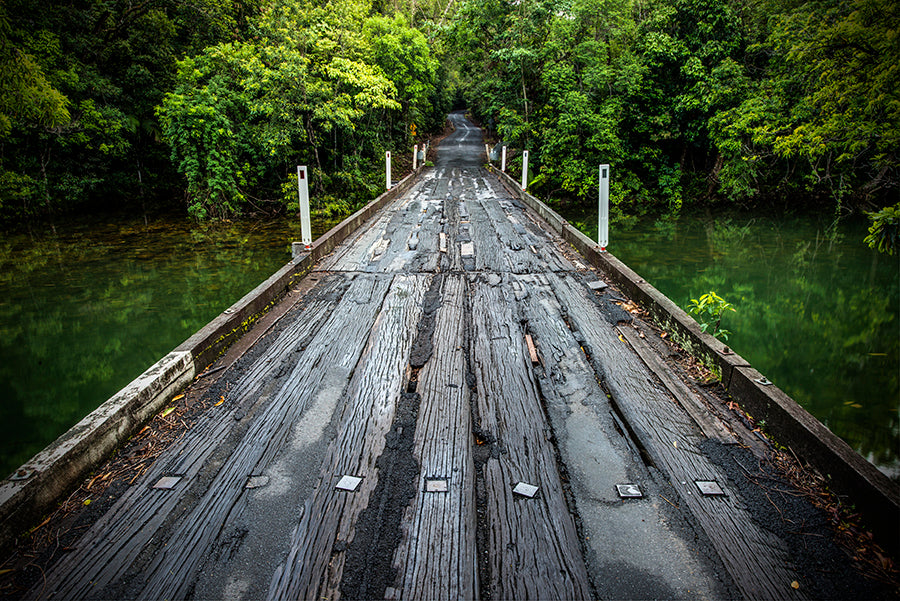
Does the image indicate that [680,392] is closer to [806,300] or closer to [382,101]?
[806,300]

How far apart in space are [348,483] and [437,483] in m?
0.51

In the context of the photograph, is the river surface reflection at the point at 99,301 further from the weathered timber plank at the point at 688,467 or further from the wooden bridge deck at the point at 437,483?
the weathered timber plank at the point at 688,467

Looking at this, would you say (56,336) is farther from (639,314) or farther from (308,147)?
(308,147)

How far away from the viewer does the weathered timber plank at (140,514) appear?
2146 mm

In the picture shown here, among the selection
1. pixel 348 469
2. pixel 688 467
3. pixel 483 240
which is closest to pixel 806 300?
pixel 483 240

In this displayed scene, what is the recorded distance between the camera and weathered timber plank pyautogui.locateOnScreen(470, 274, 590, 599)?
7.12 feet

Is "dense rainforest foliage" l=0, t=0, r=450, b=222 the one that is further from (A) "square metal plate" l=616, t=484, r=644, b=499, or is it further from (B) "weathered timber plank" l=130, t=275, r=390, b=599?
(A) "square metal plate" l=616, t=484, r=644, b=499

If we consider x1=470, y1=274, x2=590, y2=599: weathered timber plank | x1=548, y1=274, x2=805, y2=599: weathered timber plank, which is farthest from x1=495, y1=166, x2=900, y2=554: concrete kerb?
x1=470, y1=274, x2=590, y2=599: weathered timber plank

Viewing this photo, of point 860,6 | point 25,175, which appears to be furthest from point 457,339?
point 25,175

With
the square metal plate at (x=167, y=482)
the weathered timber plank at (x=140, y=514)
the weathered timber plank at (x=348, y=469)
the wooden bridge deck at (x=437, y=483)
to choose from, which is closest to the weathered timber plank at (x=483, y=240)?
the wooden bridge deck at (x=437, y=483)

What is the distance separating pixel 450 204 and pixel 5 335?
959 centimetres

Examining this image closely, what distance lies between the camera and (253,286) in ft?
31.7

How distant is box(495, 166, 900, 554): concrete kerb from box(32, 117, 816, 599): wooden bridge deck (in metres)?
0.32

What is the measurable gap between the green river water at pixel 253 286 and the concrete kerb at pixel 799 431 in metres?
2.08
